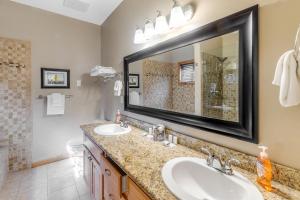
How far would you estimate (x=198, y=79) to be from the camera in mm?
1290

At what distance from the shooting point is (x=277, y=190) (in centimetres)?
76

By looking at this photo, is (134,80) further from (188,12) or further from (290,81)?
(290,81)

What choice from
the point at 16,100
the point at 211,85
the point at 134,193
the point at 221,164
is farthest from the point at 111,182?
the point at 16,100

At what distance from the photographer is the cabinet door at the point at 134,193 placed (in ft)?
2.85

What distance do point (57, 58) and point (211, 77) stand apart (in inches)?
101

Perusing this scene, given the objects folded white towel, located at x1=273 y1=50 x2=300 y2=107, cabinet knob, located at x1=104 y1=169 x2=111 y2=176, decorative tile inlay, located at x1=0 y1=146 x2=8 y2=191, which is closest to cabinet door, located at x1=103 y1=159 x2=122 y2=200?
cabinet knob, located at x1=104 y1=169 x2=111 y2=176

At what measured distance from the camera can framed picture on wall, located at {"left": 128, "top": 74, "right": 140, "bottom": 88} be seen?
6.75ft

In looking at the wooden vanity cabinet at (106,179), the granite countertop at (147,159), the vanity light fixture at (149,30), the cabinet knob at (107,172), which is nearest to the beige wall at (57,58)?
the wooden vanity cabinet at (106,179)

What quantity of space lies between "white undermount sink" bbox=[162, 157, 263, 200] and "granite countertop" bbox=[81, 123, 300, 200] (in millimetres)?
44

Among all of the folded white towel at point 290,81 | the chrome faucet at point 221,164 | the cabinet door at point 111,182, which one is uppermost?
the folded white towel at point 290,81

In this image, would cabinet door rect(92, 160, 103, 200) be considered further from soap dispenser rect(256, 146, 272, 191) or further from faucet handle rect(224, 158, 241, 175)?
soap dispenser rect(256, 146, 272, 191)

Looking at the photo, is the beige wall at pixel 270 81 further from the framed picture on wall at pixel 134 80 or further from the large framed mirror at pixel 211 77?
the framed picture on wall at pixel 134 80

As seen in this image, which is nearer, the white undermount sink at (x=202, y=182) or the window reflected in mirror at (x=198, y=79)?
the white undermount sink at (x=202, y=182)

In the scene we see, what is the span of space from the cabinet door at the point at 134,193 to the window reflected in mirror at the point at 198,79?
2.24 ft
